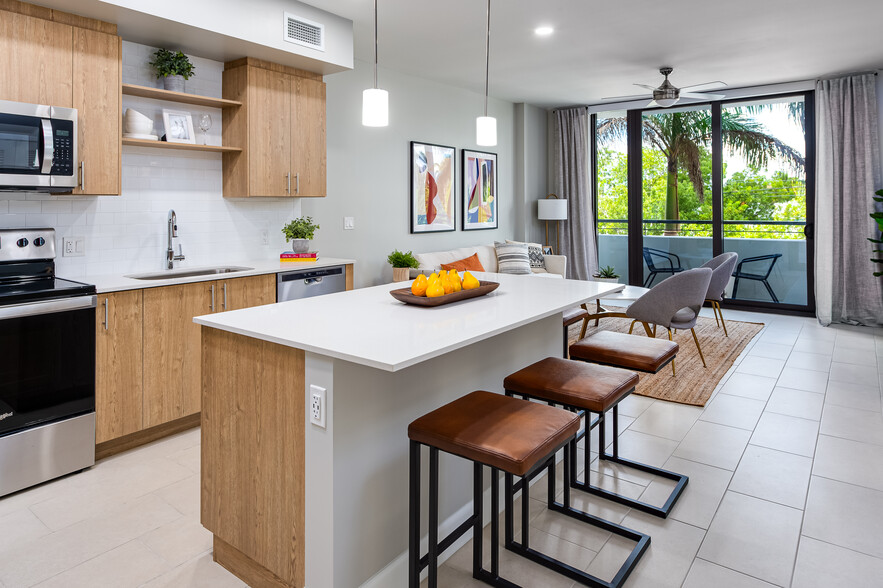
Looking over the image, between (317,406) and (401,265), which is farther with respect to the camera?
(401,265)

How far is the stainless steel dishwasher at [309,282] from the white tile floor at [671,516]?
1082 millimetres

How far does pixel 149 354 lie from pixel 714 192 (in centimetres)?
668

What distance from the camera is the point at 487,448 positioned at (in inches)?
62.7

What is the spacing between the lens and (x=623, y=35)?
4609 millimetres

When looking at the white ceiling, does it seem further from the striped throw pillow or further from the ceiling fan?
the striped throw pillow

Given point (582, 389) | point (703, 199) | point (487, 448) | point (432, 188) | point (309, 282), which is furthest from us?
point (703, 199)

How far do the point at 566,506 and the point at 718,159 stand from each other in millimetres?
6109

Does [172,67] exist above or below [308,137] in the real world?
above

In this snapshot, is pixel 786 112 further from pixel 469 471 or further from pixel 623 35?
pixel 469 471

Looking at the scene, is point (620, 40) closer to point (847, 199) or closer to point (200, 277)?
point (847, 199)

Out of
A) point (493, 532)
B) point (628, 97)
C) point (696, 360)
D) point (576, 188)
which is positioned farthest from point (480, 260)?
point (493, 532)

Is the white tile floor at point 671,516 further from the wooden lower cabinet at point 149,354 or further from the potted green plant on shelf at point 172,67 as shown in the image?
the potted green plant on shelf at point 172,67

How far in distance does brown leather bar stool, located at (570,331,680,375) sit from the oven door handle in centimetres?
246

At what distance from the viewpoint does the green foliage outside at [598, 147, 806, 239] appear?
22.2 ft
